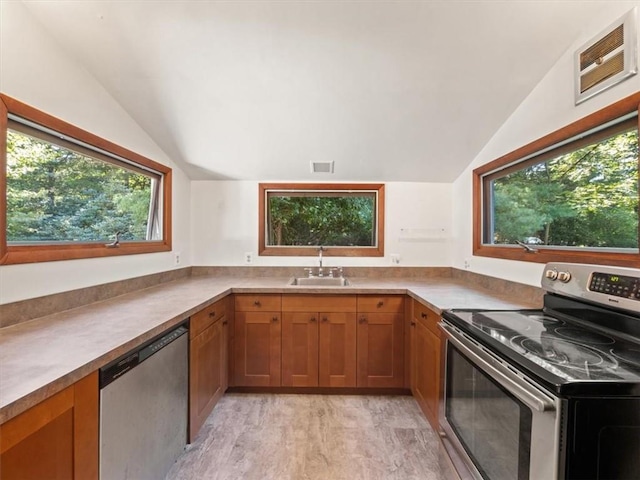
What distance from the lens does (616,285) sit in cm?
110

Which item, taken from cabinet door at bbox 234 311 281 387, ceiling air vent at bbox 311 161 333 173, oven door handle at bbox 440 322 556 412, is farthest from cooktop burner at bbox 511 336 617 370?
ceiling air vent at bbox 311 161 333 173

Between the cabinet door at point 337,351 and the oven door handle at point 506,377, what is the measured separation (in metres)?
1.09

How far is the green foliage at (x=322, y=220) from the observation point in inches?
119

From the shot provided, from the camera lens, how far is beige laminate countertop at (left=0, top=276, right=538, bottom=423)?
2.76ft

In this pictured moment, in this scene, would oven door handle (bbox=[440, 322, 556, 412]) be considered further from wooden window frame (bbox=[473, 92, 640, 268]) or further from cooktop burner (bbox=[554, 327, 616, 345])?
wooden window frame (bbox=[473, 92, 640, 268])

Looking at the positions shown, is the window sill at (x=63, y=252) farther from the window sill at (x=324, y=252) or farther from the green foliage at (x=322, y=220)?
the green foliage at (x=322, y=220)

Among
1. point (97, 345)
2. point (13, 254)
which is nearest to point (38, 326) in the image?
point (13, 254)

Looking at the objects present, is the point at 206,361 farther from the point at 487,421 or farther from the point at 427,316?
the point at 487,421

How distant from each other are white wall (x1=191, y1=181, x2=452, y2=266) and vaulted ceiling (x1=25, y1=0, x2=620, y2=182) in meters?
0.50

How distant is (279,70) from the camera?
5.75 ft

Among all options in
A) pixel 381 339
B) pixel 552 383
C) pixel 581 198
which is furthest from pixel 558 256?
pixel 381 339

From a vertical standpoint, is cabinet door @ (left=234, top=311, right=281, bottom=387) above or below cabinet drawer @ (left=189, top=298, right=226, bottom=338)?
below

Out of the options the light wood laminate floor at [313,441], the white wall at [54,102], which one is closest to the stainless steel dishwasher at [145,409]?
the light wood laminate floor at [313,441]

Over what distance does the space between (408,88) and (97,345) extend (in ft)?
6.88
